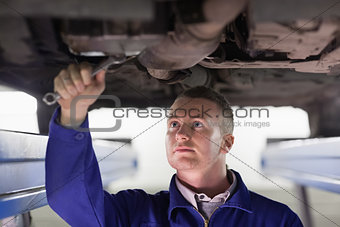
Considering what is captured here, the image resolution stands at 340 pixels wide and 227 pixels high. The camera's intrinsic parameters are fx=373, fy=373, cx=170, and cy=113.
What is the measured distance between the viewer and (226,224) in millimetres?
896

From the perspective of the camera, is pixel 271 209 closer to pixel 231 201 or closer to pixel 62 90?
pixel 231 201

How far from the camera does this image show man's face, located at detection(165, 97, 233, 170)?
91cm

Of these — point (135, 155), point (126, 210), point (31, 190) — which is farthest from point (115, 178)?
point (126, 210)

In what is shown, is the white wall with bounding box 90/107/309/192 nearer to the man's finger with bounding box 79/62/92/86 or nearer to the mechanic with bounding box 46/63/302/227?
the mechanic with bounding box 46/63/302/227

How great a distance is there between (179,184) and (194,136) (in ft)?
0.45

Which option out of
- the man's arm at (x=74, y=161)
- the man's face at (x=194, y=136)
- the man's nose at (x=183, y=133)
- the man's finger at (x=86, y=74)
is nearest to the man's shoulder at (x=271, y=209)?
the man's face at (x=194, y=136)

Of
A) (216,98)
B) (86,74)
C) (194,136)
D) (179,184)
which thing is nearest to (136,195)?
(179,184)

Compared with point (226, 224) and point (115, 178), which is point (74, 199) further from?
point (115, 178)

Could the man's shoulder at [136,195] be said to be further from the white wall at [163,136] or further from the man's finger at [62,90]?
the man's finger at [62,90]

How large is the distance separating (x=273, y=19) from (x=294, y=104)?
109 cm

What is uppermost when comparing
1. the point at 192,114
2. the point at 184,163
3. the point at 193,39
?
the point at 193,39

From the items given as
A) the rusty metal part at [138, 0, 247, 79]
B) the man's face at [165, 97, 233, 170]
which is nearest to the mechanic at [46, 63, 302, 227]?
the man's face at [165, 97, 233, 170]

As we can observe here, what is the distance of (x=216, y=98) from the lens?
101cm

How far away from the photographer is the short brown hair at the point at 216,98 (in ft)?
3.27
